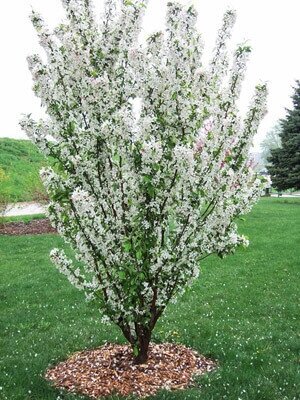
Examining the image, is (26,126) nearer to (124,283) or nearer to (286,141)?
(124,283)

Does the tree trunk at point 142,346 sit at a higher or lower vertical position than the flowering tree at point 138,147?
lower

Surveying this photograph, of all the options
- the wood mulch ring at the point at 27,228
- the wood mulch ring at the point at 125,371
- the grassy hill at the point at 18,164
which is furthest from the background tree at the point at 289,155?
the wood mulch ring at the point at 125,371

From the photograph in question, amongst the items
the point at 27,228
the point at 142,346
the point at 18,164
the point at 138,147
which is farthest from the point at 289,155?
the point at 138,147

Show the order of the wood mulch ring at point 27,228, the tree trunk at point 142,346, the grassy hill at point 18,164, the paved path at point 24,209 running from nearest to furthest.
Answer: the tree trunk at point 142,346
the wood mulch ring at point 27,228
the paved path at point 24,209
the grassy hill at point 18,164

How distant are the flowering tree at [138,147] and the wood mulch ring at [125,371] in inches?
36.9

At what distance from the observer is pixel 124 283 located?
5891 mm

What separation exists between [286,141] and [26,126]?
32671mm

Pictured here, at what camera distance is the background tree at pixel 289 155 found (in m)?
34.2

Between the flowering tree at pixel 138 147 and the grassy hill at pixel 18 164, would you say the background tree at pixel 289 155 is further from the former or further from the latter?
the flowering tree at pixel 138 147

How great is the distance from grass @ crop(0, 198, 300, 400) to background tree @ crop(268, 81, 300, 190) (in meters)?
20.1

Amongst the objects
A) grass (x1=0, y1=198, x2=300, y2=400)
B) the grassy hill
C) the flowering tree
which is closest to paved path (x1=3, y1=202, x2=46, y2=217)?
the grassy hill

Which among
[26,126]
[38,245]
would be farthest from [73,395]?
[38,245]

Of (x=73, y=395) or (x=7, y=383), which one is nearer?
(x=73, y=395)

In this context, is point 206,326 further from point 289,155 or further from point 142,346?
point 289,155
